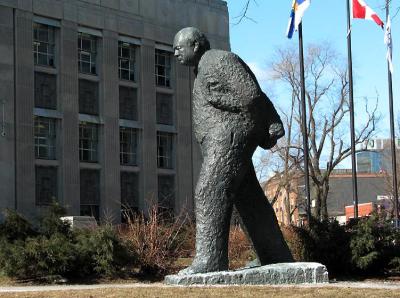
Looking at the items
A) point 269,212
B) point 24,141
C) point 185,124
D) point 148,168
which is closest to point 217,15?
point 185,124

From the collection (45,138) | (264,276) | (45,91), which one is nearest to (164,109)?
(45,91)

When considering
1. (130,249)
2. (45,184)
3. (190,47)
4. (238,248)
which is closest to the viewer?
(190,47)

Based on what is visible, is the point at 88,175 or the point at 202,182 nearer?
the point at 202,182

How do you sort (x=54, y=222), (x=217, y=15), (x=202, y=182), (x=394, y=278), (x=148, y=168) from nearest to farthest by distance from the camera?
(x=202, y=182), (x=394, y=278), (x=54, y=222), (x=148, y=168), (x=217, y=15)

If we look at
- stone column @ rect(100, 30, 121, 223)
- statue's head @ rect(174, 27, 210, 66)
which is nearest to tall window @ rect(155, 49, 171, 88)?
stone column @ rect(100, 30, 121, 223)

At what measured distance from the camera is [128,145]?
43.8 metres

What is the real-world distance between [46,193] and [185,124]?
35.9 ft

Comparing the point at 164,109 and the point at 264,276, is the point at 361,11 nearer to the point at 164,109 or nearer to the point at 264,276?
the point at 264,276

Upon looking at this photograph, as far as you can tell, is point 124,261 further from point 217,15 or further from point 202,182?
point 217,15

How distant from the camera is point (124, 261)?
14219 mm

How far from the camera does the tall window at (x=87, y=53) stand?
41781mm

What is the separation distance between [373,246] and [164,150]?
32.9m

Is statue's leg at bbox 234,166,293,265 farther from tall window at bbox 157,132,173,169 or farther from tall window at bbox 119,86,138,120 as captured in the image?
tall window at bbox 157,132,173,169

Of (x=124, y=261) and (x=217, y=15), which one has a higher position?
(x=217, y=15)
